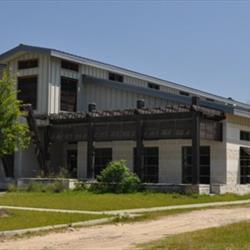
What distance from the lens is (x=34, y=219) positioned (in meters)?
17.9

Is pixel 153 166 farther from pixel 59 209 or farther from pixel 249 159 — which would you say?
pixel 59 209

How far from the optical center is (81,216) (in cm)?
1892

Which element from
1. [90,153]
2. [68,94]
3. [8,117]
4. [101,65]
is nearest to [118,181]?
[90,153]

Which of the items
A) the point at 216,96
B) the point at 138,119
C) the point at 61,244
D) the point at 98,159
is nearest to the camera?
the point at 61,244

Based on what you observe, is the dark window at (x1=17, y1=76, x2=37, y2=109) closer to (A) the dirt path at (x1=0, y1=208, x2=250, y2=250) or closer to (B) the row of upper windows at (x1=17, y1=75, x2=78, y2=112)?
(B) the row of upper windows at (x1=17, y1=75, x2=78, y2=112)

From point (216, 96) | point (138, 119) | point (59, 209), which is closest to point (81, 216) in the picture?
point (59, 209)

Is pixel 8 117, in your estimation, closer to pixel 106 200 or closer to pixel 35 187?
pixel 106 200

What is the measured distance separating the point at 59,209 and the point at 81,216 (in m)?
2.67

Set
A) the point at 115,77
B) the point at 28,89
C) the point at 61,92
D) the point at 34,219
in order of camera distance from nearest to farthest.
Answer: the point at 34,219, the point at 61,92, the point at 28,89, the point at 115,77

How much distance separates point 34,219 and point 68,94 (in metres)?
21.7

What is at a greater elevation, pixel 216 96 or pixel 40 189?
pixel 216 96

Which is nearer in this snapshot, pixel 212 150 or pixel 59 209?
pixel 59 209

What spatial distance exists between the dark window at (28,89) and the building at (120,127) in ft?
0.21

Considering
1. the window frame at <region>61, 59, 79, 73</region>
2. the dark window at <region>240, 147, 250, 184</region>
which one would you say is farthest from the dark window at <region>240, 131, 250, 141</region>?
the window frame at <region>61, 59, 79, 73</region>
